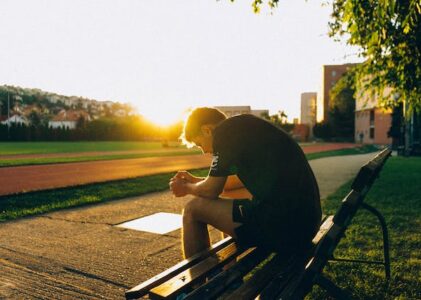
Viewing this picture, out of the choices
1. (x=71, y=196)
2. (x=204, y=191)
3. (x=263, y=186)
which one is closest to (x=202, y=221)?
(x=204, y=191)

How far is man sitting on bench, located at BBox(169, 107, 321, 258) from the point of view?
2291 mm

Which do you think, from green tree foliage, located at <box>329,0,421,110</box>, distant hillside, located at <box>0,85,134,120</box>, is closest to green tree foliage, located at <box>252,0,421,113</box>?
green tree foliage, located at <box>329,0,421,110</box>

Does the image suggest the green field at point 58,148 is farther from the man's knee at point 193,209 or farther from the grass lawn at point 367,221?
the man's knee at point 193,209

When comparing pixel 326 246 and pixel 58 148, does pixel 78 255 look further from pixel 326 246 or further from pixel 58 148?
pixel 58 148

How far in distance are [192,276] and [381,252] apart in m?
3.03

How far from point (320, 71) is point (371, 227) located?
376 feet

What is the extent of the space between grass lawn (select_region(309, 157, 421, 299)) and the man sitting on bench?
1.04m

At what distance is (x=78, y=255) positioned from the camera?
4184mm

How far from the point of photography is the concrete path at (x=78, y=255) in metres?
3.29

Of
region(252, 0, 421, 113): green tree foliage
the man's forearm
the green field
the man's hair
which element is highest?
region(252, 0, 421, 113): green tree foliage

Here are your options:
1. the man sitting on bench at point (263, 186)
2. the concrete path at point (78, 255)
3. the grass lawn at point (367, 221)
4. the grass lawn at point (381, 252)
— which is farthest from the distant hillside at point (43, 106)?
the man sitting on bench at point (263, 186)

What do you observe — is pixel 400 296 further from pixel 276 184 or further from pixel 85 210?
pixel 85 210

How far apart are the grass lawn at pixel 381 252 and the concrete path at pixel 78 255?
169 cm

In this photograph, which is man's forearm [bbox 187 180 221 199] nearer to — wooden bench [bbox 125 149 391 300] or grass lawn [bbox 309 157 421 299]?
wooden bench [bbox 125 149 391 300]
